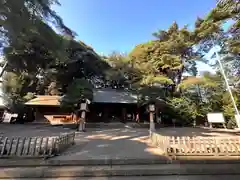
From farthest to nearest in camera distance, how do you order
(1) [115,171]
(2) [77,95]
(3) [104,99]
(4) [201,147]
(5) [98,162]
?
1. (3) [104,99]
2. (2) [77,95]
3. (4) [201,147]
4. (5) [98,162]
5. (1) [115,171]

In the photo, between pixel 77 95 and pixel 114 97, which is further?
pixel 114 97

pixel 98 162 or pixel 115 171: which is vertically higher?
pixel 98 162

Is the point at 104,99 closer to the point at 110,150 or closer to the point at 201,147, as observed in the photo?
the point at 110,150

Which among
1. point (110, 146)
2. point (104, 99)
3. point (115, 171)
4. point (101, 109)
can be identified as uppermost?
point (104, 99)

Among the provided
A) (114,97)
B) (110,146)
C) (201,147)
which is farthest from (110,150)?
(114,97)

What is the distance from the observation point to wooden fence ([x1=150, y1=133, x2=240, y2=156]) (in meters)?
6.17

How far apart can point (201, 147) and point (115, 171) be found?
3.35 meters

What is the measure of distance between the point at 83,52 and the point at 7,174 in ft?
57.9

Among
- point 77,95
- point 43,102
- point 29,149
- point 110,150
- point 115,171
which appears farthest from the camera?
point 43,102

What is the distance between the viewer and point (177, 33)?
65.9 ft

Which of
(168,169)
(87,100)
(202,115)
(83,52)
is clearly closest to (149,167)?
(168,169)

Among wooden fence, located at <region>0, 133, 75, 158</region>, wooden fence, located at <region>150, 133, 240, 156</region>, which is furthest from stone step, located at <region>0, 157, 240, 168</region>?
wooden fence, located at <region>150, 133, 240, 156</region>

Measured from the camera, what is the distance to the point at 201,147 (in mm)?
6344

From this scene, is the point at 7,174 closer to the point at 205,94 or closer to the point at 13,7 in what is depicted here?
the point at 13,7
